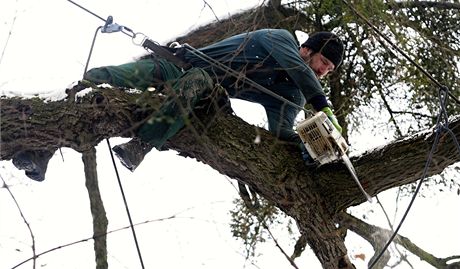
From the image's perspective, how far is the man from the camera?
2803mm

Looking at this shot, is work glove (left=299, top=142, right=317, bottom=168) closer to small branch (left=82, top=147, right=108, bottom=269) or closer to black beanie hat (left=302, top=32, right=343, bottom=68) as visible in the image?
black beanie hat (left=302, top=32, right=343, bottom=68)

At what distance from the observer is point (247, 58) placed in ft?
10.1

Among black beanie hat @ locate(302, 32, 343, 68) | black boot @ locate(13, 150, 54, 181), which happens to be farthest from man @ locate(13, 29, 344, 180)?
black boot @ locate(13, 150, 54, 181)

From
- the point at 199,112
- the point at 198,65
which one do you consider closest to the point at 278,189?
the point at 199,112

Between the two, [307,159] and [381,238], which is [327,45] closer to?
[307,159]

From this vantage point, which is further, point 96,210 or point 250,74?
point 96,210

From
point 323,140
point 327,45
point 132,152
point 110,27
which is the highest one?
point 110,27

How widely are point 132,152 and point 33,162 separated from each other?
1.44 ft

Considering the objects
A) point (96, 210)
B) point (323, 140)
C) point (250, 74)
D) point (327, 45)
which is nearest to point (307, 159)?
point (323, 140)

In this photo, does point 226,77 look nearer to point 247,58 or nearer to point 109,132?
point 247,58

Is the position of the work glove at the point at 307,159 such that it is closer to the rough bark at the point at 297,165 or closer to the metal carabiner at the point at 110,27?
the rough bark at the point at 297,165

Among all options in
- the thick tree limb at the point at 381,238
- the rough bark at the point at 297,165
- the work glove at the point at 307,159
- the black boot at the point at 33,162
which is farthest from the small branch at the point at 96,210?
the thick tree limb at the point at 381,238

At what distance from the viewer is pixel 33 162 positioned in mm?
2766

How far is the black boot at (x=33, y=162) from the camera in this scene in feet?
8.95
